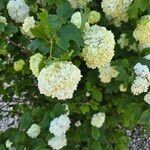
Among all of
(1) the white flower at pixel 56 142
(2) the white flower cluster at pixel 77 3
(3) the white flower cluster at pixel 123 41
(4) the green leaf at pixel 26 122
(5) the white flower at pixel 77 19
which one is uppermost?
(2) the white flower cluster at pixel 77 3

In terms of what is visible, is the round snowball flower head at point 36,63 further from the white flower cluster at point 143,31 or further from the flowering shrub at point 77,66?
the white flower cluster at point 143,31

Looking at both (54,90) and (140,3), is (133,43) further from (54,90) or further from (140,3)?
(54,90)

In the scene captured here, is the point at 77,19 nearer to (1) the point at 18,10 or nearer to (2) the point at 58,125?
(1) the point at 18,10

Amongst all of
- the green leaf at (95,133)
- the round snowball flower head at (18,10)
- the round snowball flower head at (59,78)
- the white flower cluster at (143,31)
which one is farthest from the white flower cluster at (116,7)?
the green leaf at (95,133)

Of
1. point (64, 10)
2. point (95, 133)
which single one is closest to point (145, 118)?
point (95, 133)

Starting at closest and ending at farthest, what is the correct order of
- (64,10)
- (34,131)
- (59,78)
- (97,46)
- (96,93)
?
(59,78) → (97,46) → (64,10) → (34,131) → (96,93)

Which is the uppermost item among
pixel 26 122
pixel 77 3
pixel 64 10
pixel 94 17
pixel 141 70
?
pixel 77 3

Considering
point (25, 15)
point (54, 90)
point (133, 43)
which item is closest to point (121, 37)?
point (133, 43)
